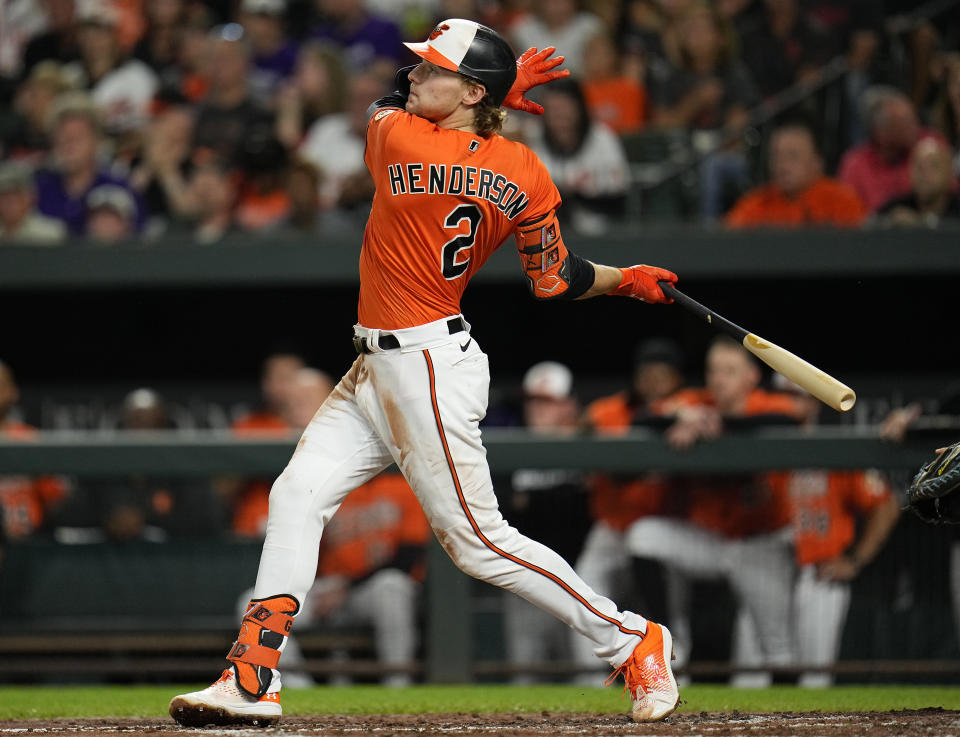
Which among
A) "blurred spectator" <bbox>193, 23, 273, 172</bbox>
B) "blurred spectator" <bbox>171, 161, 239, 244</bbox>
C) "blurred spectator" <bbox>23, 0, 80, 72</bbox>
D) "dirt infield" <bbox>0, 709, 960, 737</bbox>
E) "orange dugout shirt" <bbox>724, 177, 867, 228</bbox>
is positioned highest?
"blurred spectator" <bbox>23, 0, 80, 72</bbox>

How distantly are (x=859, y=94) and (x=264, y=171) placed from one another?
148 inches

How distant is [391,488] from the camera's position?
5.63m

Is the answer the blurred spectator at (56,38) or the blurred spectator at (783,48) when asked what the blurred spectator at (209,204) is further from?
the blurred spectator at (783,48)

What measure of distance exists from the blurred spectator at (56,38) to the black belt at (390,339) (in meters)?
6.85

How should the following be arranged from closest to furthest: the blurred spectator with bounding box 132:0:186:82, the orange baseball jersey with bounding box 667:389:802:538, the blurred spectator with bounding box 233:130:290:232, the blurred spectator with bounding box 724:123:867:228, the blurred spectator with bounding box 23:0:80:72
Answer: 1. the orange baseball jersey with bounding box 667:389:802:538
2. the blurred spectator with bounding box 724:123:867:228
3. the blurred spectator with bounding box 233:130:290:232
4. the blurred spectator with bounding box 132:0:186:82
5. the blurred spectator with bounding box 23:0:80:72

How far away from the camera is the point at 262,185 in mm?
8484

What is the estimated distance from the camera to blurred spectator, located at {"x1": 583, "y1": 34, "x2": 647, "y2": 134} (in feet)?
27.8

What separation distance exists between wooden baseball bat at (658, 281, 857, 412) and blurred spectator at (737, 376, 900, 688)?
5.93ft

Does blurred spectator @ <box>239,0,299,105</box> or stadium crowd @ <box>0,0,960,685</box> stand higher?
blurred spectator @ <box>239,0,299,105</box>

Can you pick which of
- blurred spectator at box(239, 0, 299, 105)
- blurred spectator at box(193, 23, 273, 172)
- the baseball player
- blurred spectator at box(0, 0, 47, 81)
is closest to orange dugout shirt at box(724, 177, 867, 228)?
blurred spectator at box(193, 23, 273, 172)

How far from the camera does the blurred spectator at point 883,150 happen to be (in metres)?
7.65

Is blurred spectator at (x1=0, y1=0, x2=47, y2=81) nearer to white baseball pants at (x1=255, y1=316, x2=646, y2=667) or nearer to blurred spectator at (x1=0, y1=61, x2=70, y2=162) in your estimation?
blurred spectator at (x1=0, y1=61, x2=70, y2=162)

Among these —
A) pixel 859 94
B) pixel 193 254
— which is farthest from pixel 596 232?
pixel 193 254

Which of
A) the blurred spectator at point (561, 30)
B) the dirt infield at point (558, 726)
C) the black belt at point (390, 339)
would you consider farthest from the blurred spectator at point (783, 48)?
the black belt at point (390, 339)
